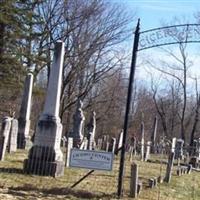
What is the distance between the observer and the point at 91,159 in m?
11.6

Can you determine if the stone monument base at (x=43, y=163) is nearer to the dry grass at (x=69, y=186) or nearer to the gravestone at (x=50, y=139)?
the gravestone at (x=50, y=139)

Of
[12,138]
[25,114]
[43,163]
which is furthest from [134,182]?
[25,114]

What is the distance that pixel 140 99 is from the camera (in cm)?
7406

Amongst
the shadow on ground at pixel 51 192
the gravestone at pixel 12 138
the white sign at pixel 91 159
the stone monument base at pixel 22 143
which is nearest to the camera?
the shadow on ground at pixel 51 192

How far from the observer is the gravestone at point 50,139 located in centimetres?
1388

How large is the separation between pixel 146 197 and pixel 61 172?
296 cm

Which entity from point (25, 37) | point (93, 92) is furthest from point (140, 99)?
point (25, 37)

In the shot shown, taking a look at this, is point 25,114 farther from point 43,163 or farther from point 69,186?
point 69,186

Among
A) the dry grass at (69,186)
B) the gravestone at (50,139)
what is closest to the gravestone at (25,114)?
the dry grass at (69,186)

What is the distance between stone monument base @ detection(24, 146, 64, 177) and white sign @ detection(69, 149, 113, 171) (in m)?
2.29

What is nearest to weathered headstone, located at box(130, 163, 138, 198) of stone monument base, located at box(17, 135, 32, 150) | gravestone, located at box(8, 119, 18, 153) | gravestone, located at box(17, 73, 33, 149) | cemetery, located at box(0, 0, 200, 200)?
cemetery, located at box(0, 0, 200, 200)

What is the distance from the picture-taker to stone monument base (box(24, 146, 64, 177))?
45.3 ft

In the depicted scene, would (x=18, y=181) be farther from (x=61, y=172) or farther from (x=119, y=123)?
(x=119, y=123)

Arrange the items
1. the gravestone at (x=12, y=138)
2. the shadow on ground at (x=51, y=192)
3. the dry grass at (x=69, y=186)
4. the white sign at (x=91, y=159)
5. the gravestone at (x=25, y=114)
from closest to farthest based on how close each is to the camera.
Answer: the shadow on ground at (x=51, y=192)
the dry grass at (x=69, y=186)
the white sign at (x=91, y=159)
the gravestone at (x=12, y=138)
the gravestone at (x=25, y=114)
